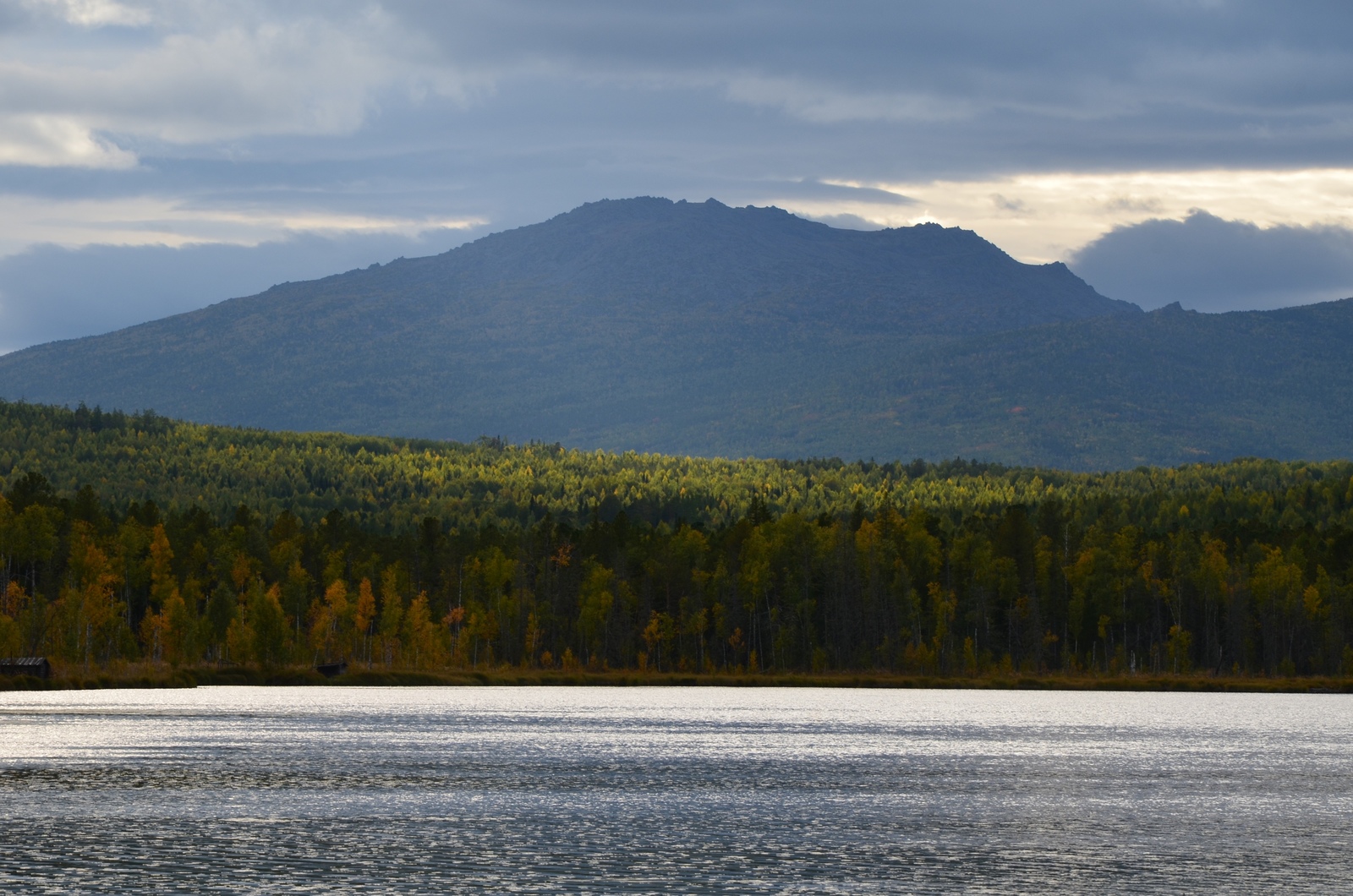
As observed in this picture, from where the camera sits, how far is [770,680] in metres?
182

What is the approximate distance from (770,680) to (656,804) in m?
122

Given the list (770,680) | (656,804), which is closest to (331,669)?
(770,680)

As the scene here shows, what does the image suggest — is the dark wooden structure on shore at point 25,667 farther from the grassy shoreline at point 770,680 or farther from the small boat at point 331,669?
the small boat at point 331,669

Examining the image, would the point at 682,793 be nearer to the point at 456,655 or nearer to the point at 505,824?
the point at 505,824

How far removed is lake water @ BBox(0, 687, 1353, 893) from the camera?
44.4 meters

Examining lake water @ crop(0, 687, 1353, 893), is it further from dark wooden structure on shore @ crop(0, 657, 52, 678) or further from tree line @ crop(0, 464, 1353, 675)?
tree line @ crop(0, 464, 1353, 675)

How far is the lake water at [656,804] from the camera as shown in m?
44.4

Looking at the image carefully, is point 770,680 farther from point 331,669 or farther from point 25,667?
point 25,667

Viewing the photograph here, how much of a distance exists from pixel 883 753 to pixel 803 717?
34906 mm

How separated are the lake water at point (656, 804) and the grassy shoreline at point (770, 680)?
189 ft

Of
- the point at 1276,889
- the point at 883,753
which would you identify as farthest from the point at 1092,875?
the point at 883,753

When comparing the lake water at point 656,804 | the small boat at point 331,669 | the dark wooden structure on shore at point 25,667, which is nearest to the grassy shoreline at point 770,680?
the small boat at point 331,669

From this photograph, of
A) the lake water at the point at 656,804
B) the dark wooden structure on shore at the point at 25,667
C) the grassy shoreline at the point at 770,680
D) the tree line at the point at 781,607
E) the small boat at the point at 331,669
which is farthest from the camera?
the tree line at the point at 781,607

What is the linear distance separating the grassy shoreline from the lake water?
57.7m
